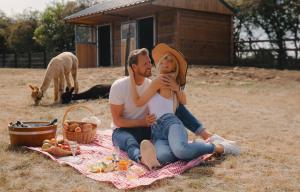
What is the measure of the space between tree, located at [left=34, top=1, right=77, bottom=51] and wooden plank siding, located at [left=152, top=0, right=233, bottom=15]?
504 inches

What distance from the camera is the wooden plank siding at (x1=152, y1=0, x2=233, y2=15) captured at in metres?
16.5

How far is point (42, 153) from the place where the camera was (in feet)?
15.5

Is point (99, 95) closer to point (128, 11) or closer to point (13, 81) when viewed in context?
point (13, 81)

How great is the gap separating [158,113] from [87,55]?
1767cm

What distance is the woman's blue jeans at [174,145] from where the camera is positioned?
13.9 feet

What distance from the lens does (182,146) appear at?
4227 millimetres

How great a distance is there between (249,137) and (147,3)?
36.0 feet

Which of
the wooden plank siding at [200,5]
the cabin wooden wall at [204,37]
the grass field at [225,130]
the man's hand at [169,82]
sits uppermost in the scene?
→ the wooden plank siding at [200,5]

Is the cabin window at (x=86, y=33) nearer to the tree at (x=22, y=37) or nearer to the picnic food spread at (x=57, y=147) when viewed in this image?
the tree at (x=22, y=37)

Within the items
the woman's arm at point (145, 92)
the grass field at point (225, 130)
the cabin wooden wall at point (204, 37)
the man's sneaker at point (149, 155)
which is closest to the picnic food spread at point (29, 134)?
the grass field at point (225, 130)

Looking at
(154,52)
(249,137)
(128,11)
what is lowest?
(249,137)

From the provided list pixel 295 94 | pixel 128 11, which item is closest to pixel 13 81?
pixel 128 11

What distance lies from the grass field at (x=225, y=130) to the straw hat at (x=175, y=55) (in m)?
1.01

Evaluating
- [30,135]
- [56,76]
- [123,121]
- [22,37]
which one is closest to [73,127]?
[30,135]
